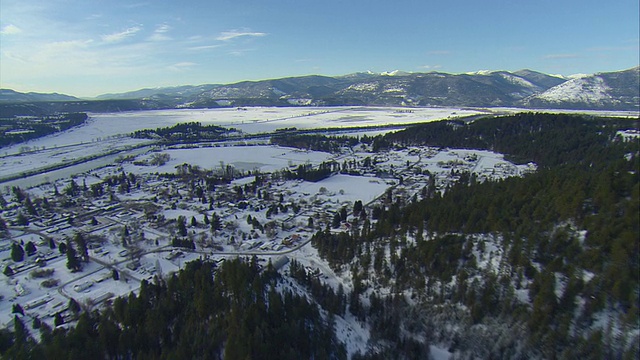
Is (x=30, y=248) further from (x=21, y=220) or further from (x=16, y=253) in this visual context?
(x=21, y=220)

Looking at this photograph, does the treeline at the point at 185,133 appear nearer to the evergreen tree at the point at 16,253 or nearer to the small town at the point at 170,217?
the small town at the point at 170,217

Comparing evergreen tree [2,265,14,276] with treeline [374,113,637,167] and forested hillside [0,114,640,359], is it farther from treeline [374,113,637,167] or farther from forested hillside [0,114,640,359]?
treeline [374,113,637,167]

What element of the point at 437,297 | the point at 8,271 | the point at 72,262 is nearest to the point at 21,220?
the point at 8,271

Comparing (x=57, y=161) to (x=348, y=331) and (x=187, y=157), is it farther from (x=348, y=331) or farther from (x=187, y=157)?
(x=348, y=331)

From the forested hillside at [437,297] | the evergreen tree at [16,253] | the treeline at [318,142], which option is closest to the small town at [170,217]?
the evergreen tree at [16,253]

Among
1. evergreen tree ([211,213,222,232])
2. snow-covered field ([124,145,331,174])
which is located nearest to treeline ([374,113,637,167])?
snow-covered field ([124,145,331,174])
